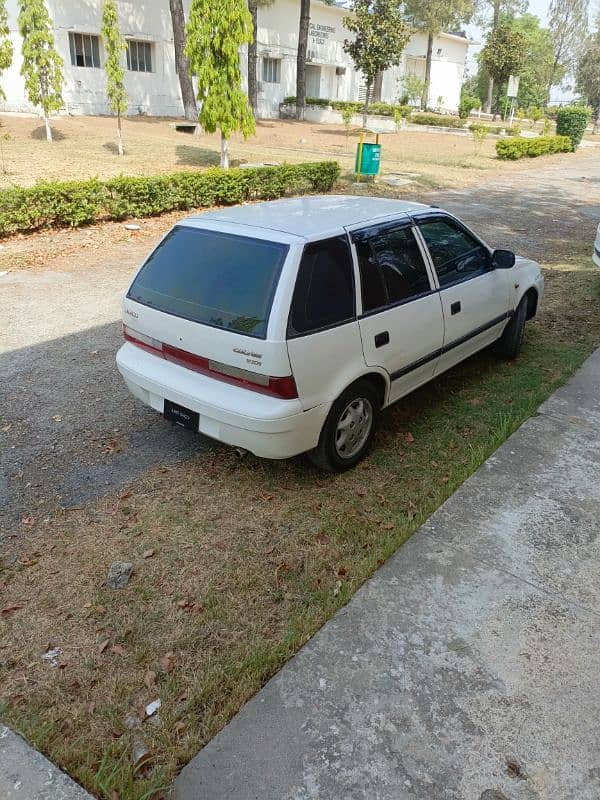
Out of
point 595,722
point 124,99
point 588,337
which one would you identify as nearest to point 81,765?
point 595,722

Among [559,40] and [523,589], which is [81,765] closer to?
[523,589]

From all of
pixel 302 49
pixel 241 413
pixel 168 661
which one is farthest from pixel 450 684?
pixel 302 49

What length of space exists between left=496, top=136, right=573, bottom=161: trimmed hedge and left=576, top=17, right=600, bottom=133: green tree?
3932cm

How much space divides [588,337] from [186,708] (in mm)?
5823

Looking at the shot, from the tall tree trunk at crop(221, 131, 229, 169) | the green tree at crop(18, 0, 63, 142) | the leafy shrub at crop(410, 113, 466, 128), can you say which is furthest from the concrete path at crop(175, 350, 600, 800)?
the leafy shrub at crop(410, 113, 466, 128)

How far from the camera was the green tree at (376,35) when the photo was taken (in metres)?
27.0

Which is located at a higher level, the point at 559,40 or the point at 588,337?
the point at 559,40

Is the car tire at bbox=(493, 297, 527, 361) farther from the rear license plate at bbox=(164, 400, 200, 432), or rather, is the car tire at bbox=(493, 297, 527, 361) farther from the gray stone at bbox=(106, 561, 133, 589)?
the gray stone at bbox=(106, 561, 133, 589)

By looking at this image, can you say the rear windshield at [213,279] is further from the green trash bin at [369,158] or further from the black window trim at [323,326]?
the green trash bin at [369,158]

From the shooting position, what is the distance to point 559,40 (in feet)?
203

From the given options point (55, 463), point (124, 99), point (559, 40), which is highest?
point (559, 40)

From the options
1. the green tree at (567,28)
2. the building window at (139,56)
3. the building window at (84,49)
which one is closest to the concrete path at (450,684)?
the building window at (84,49)

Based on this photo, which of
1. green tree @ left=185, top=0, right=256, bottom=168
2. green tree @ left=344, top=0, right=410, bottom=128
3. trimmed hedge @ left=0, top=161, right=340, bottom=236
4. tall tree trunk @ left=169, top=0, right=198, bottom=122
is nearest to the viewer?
trimmed hedge @ left=0, top=161, right=340, bottom=236

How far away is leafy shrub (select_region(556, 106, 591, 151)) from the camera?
1112 inches
